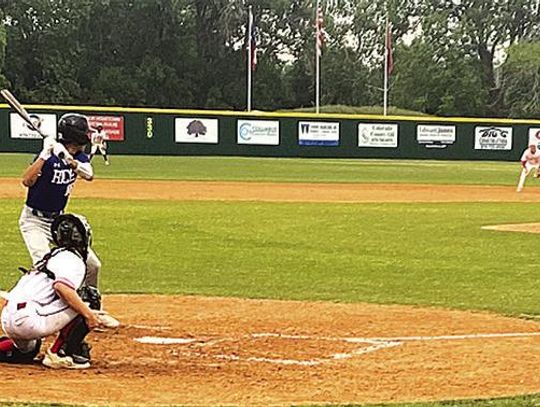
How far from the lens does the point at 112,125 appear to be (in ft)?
149

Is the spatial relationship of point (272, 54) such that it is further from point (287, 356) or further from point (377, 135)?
point (287, 356)

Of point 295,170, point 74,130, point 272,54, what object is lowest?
point 295,170

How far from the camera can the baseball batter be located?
23.7 ft

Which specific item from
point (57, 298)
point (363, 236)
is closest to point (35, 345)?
point (57, 298)

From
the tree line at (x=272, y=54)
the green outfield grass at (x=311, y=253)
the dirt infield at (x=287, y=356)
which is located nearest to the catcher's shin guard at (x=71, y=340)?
the dirt infield at (x=287, y=356)

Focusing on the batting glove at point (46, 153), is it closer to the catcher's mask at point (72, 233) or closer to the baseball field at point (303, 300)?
the catcher's mask at point (72, 233)

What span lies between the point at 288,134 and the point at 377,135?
4298 millimetres

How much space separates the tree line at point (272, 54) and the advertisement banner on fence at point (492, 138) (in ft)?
81.9

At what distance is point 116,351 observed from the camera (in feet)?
24.4

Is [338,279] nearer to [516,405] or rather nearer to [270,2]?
[516,405]

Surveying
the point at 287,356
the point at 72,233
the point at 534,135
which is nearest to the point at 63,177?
the point at 72,233

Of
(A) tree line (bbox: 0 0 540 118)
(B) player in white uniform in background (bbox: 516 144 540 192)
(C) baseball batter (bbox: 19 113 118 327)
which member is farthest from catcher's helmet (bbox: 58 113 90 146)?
(A) tree line (bbox: 0 0 540 118)

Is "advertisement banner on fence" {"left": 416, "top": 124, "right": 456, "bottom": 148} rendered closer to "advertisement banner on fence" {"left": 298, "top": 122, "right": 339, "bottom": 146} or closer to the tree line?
"advertisement banner on fence" {"left": 298, "top": 122, "right": 339, "bottom": 146}

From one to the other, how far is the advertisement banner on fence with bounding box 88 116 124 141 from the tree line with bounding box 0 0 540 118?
906 inches
